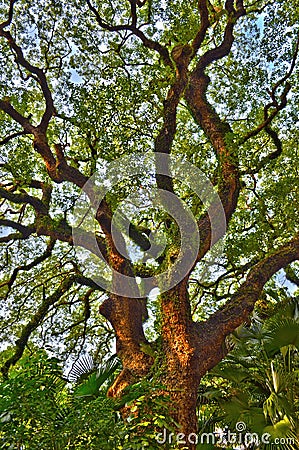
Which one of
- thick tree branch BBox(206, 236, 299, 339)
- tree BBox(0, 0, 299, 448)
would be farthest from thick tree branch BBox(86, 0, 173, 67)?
thick tree branch BBox(206, 236, 299, 339)

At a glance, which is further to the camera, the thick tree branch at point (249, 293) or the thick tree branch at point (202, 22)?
the thick tree branch at point (202, 22)

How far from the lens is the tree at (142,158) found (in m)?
7.20

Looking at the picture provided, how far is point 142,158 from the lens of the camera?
311 inches

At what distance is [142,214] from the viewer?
8984 mm

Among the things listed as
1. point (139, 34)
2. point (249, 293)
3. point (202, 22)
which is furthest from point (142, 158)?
point (249, 293)

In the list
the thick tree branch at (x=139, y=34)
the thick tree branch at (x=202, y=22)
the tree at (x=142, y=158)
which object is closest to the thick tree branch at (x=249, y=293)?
the tree at (x=142, y=158)

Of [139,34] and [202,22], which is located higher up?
[139,34]

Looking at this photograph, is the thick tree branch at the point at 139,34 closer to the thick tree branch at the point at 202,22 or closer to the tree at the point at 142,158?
the tree at the point at 142,158

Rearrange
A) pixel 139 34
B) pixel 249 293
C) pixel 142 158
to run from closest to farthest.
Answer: pixel 249 293
pixel 142 158
pixel 139 34

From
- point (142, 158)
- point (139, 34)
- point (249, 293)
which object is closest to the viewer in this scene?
point (249, 293)

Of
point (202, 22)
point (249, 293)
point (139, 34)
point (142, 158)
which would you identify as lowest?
point (249, 293)

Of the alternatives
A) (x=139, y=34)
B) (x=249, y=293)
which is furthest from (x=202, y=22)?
(x=249, y=293)

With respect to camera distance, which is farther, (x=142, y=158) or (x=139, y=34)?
(x=139, y=34)

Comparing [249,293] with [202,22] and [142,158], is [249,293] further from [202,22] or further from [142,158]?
[202,22]
